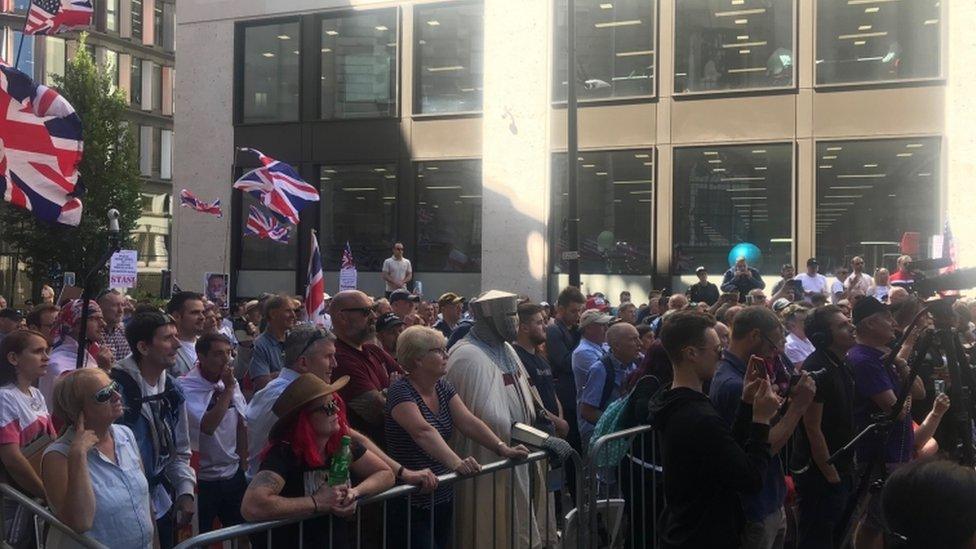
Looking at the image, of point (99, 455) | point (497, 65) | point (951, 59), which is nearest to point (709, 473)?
point (99, 455)

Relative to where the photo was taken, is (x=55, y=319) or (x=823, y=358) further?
(x=55, y=319)

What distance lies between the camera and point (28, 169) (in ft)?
27.5

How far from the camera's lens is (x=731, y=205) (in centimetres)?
2234

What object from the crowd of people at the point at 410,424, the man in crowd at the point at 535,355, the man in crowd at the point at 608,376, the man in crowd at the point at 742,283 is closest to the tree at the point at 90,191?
the man in crowd at the point at 742,283

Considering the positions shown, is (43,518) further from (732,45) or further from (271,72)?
(271,72)

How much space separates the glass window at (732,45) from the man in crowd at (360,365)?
16.6m

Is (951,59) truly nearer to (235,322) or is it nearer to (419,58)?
(419,58)

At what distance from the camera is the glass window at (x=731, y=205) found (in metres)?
22.0

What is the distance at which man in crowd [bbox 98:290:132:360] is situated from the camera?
9.37m

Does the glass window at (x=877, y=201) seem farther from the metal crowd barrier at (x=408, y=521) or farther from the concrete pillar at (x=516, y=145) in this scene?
the metal crowd barrier at (x=408, y=521)

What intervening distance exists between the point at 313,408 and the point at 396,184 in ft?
68.7

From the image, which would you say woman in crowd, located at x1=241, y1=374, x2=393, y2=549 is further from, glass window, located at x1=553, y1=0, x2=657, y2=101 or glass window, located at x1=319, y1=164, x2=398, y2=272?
glass window, located at x1=319, y1=164, x2=398, y2=272

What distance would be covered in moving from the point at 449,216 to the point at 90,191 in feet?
73.8

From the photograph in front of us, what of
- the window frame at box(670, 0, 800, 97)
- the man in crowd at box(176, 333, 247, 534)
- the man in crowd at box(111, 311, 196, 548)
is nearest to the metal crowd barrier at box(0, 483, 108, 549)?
the man in crowd at box(111, 311, 196, 548)
